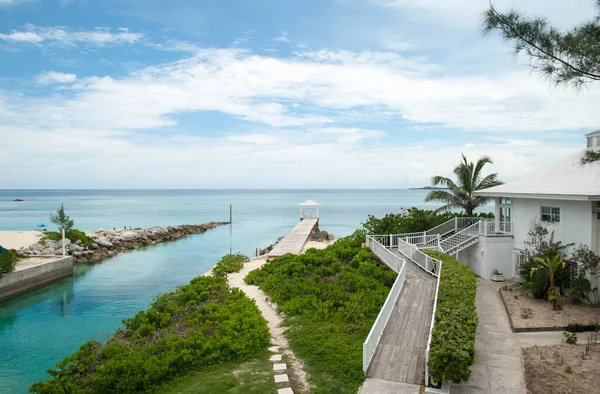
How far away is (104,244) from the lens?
37.0 meters

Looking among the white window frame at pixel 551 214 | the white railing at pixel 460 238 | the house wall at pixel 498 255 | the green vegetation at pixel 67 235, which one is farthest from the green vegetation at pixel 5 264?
the white window frame at pixel 551 214

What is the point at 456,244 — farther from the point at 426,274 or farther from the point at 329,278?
the point at 329,278

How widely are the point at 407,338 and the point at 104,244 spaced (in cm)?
3324

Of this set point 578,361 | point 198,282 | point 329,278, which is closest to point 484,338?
point 578,361

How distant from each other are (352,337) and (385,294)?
4491 mm

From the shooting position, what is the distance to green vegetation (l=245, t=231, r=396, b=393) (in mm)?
9742

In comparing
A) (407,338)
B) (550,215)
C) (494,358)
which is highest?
(550,215)

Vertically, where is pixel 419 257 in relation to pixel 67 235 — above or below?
above

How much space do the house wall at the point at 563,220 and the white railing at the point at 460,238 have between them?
2.27 metres

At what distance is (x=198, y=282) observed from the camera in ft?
60.3

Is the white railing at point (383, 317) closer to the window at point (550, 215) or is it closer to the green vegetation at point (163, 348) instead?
the green vegetation at point (163, 348)

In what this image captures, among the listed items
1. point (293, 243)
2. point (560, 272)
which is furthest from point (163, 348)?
point (293, 243)

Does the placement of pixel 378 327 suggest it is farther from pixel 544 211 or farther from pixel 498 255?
pixel 498 255

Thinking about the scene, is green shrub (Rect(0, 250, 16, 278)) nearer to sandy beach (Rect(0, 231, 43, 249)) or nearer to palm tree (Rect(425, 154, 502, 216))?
sandy beach (Rect(0, 231, 43, 249))
